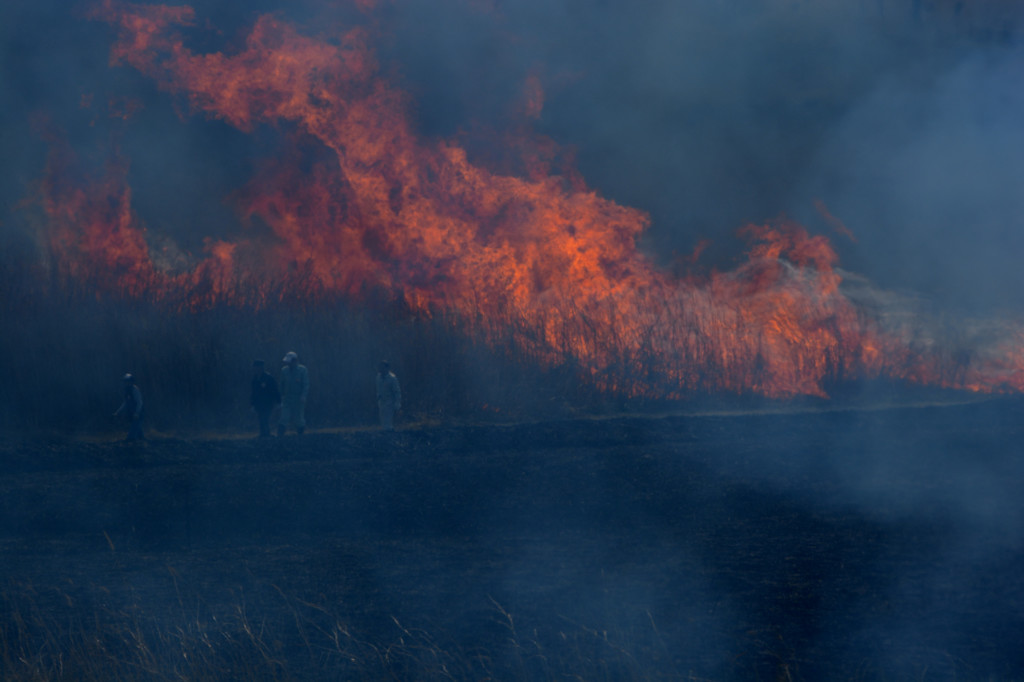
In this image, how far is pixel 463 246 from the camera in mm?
17156

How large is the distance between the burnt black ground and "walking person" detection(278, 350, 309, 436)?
400mm

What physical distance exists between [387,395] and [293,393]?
1325mm

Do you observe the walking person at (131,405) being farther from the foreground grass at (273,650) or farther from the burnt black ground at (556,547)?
the foreground grass at (273,650)

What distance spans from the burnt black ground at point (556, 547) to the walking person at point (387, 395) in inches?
11.6

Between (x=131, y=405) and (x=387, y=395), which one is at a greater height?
(x=387, y=395)

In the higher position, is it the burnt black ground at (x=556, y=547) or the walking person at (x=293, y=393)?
the walking person at (x=293, y=393)

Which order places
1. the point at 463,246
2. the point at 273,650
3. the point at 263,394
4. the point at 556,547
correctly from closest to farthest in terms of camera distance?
1. the point at 273,650
2. the point at 556,547
3. the point at 263,394
4. the point at 463,246

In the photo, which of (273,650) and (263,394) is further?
(263,394)

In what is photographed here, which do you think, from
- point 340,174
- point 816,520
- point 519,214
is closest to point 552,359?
point 519,214

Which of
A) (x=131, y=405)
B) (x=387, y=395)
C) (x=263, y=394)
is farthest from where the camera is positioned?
(x=387, y=395)

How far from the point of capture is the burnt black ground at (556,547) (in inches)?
280

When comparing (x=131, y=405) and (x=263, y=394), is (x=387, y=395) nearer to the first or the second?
(x=263, y=394)

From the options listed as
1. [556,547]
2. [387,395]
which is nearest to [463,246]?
[387,395]

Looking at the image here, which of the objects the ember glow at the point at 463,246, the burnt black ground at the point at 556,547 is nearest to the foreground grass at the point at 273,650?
the burnt black ground at the point at 556,547
